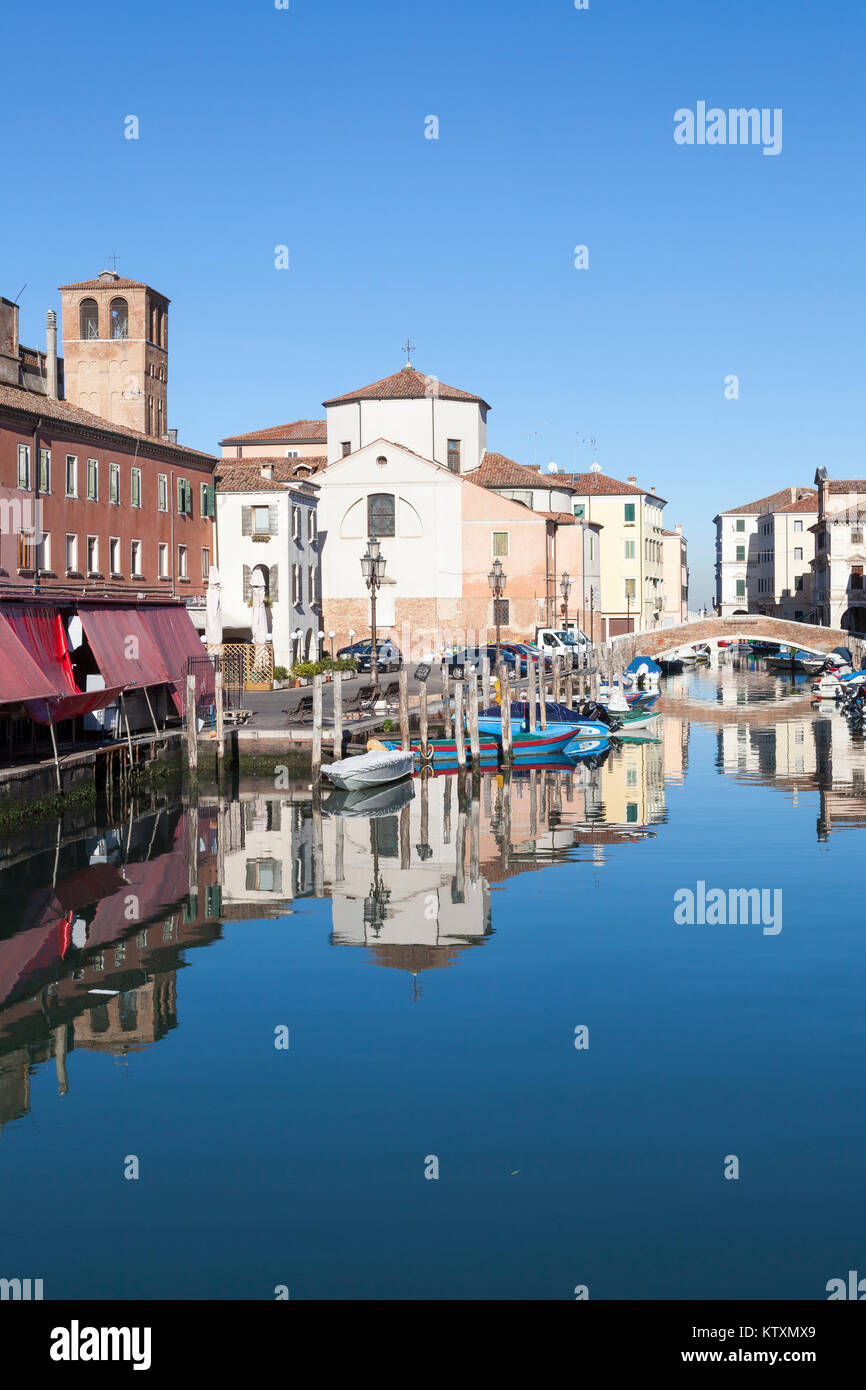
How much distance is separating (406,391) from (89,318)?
26.3m

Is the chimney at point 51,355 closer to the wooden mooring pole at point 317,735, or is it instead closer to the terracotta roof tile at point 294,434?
the wooden mooring pole at point 317,735

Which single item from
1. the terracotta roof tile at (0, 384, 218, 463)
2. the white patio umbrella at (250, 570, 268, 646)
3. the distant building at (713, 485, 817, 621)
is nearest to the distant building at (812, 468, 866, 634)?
the distant building at (713, 485, 817, 621)

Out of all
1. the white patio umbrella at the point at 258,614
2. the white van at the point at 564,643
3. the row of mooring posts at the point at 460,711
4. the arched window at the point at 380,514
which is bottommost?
the row of mooring posts at the point at 460,711

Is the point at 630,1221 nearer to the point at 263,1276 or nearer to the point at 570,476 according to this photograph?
the point at 263,1276

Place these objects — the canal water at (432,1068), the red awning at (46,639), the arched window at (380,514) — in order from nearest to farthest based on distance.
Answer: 1. the canal water at (432,1068)
2. the red awning at (46,639)
3. the arched window at (380,514)

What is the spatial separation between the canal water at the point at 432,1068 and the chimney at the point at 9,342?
22.0 meters

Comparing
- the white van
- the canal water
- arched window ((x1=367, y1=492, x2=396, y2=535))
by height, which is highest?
arched window ((x1=367, y1=492, x2=396, y2=535))

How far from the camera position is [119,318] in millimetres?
55562

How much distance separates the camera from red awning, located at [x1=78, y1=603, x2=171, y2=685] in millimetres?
34625

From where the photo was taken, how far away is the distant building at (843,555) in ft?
332

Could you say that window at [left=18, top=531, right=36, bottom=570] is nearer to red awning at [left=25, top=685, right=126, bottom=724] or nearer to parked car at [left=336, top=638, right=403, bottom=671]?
red awning at [left=25, top=685, right=126, bottom=724]

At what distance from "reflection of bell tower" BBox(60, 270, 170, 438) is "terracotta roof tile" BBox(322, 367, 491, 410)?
24.5 m

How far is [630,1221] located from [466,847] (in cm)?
1754

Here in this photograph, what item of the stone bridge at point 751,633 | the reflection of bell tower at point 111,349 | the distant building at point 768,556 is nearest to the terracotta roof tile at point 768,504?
the distant building at point 768,556
